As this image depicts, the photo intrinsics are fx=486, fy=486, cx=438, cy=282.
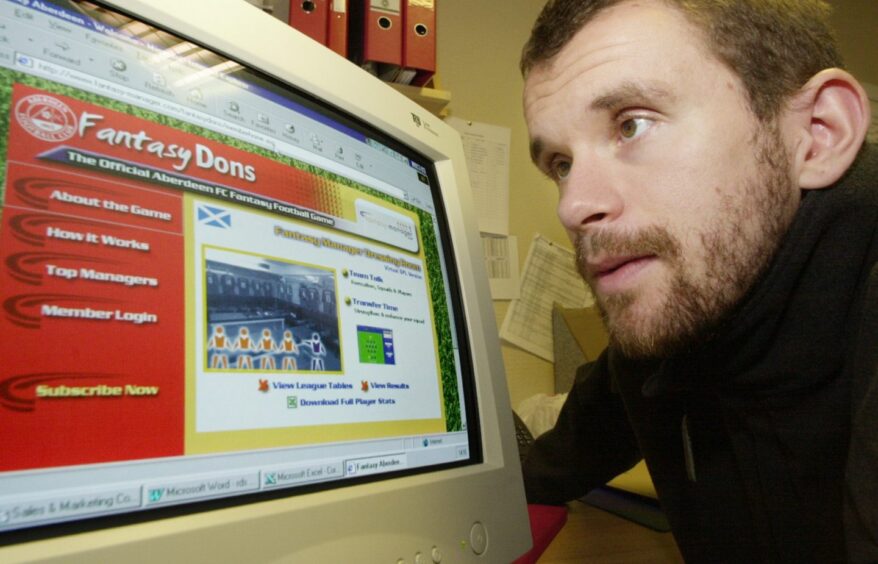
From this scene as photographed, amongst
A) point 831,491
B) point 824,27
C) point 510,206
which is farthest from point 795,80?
point 510,206

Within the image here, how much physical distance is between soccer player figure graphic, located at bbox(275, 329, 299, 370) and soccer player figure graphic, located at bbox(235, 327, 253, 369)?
0.07ft

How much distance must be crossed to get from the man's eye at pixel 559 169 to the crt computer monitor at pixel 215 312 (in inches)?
10.8

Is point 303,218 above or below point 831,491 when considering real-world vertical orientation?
above

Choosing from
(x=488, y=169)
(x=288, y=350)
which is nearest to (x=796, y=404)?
(x=288, y=350)

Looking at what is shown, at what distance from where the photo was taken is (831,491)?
1.73ft

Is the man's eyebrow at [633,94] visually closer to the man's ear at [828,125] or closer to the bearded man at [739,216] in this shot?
the bearded man at [739,216]

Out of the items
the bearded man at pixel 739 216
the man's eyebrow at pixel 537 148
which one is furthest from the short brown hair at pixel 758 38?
the man's eyebrow at pixel 537 148

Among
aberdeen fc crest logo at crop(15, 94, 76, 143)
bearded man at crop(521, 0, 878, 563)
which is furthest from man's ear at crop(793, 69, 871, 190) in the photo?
aberdeen fc crest logo at crop(15, 94, 76, 143)

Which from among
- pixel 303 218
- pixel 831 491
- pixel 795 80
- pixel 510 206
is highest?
pixel 510 206

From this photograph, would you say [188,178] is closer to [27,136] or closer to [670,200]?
[27,136]

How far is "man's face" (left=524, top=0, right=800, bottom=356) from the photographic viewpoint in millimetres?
524

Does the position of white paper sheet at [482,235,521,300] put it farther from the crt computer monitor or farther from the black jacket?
the crt computer monitor

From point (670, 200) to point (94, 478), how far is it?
0.54 m

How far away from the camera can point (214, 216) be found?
34 centimetres
